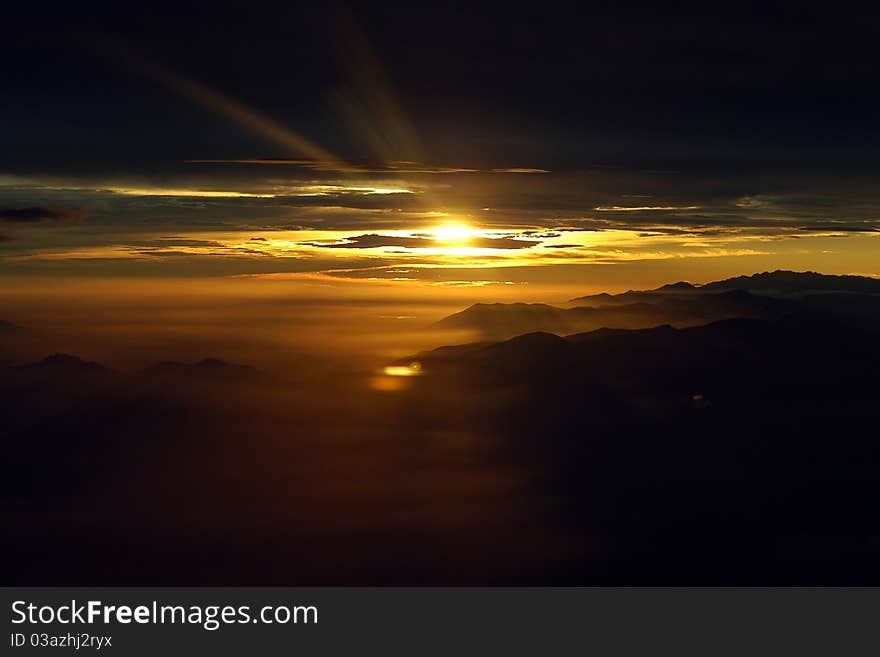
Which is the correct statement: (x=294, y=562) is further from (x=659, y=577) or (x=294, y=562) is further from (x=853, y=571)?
(x=853, y=571)

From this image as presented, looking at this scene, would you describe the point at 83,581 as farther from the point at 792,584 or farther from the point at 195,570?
the point at 792,584

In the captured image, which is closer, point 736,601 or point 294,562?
point 736,601

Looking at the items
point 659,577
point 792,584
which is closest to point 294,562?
point 659,577

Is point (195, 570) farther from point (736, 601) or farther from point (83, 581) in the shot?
point (736, 601)

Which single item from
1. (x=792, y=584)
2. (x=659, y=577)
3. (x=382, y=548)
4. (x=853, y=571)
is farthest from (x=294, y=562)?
(x=853, y=571)

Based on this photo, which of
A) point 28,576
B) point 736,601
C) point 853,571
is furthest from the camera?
point 853,571

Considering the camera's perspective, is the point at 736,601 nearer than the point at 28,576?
Yes

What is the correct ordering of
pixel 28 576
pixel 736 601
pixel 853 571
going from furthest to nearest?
1. pixel 853 571
2. pixel 28 576
3. pixel 736 601

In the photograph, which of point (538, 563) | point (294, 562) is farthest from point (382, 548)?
point (538, 563)
